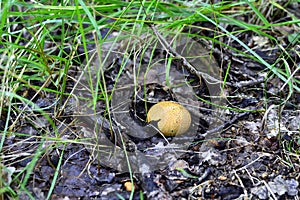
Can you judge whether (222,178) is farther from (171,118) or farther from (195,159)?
(171,118)

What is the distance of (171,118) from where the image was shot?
74.5 inches

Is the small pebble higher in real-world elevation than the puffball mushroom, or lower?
lower

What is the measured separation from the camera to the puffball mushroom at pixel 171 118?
74.8 inches

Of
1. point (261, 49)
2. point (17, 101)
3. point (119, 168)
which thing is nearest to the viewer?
point (119, 168)

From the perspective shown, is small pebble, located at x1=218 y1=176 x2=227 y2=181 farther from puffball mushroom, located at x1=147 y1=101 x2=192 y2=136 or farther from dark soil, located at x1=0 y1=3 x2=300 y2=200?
puffball mushroom, located at x1=147 y1=101 x2=192 y2=136

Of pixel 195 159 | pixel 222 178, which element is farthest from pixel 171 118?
pixel 222 178

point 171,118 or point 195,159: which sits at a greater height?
point 171,118

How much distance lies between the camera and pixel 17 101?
2111mm

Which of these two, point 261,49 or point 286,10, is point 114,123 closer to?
point 261,49

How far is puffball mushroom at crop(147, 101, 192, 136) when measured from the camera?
190 cm

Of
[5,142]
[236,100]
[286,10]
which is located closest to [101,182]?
[5,142]

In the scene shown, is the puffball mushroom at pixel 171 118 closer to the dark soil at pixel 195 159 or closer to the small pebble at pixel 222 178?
the dark soil at pixel 195 159

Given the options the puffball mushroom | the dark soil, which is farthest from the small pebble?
the puffball mushroom

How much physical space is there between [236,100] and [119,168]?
2.41 feet
